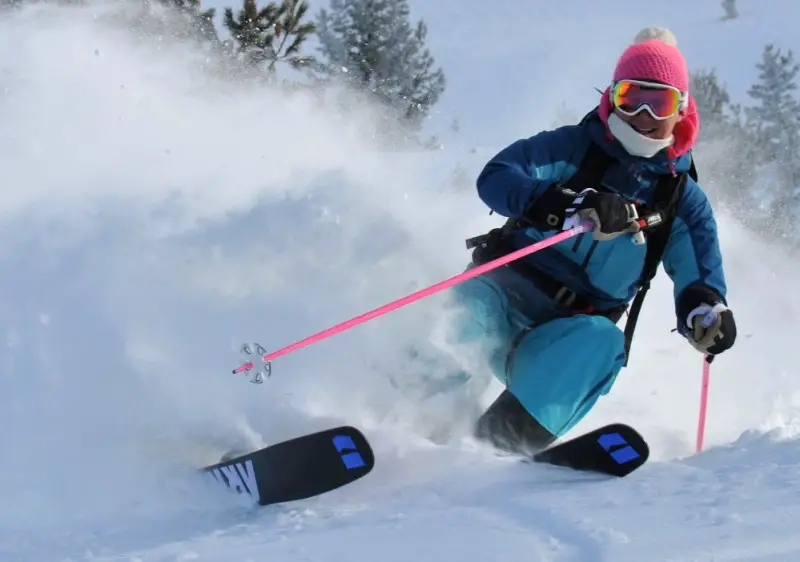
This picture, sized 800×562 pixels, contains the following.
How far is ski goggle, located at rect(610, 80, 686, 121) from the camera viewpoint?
3.22 meters

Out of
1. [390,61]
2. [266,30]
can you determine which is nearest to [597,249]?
[266,30]

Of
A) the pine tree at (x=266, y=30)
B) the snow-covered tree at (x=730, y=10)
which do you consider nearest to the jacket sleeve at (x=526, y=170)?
the pine tree at (x=266, y=30)

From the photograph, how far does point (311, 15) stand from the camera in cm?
4331

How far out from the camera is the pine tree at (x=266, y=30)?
19125 mm

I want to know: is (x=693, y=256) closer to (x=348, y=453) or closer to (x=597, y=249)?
(x=597, y=249)

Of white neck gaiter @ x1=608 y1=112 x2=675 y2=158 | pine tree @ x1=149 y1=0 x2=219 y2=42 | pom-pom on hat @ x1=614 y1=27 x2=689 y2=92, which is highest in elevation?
pine tree @ x1=149 y1=0 x2=219 y2=42

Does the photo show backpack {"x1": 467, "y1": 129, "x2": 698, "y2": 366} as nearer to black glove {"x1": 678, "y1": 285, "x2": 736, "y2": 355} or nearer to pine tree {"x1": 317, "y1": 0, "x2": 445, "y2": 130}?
black glove {"x1": 678, "y1": 285, "x2": 736, "y2": 355}

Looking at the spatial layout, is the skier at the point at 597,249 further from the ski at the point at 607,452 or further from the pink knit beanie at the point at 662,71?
the ski at the point at 607,452

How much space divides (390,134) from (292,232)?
17.4 meters

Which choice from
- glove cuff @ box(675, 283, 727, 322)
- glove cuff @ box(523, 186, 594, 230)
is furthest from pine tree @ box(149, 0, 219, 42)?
glove cuff @ box(675, 283, 727, 322)

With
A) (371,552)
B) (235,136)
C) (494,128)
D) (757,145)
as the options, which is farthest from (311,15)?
(371,552)

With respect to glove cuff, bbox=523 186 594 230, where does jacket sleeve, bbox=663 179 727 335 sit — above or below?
below

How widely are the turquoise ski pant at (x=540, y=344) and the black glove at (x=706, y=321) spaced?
271 mm

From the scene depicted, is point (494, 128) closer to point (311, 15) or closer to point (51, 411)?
point (311, 15)
